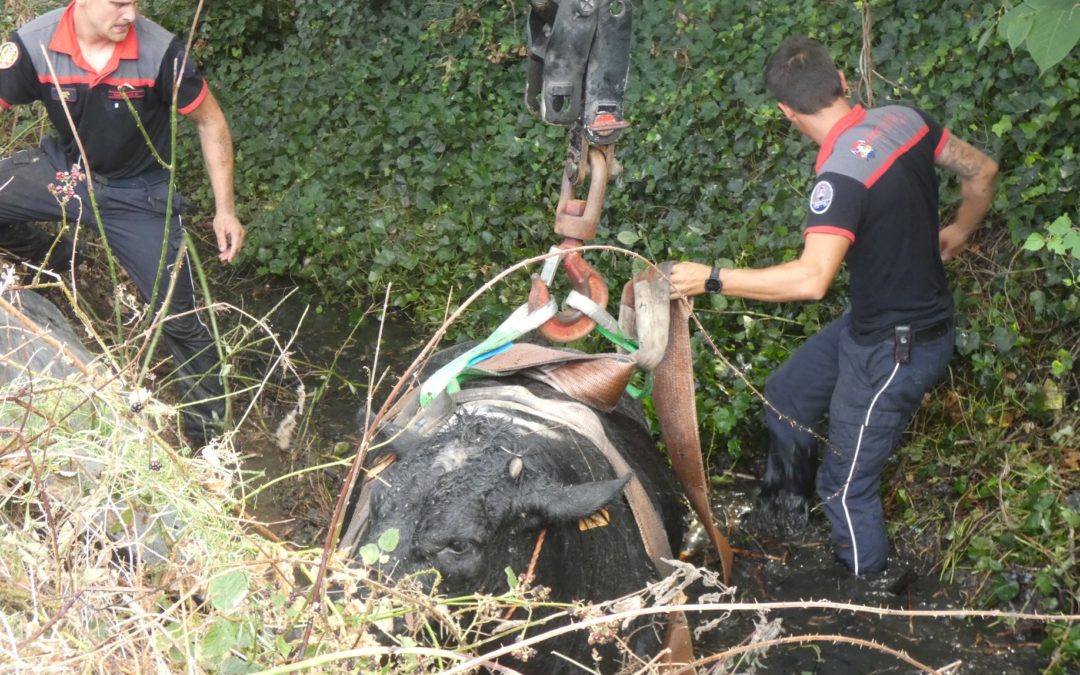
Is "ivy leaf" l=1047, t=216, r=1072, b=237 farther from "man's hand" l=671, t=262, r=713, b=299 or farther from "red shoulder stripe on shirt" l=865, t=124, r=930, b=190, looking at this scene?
"man's hand" l=671, t=262, r=713, b=299

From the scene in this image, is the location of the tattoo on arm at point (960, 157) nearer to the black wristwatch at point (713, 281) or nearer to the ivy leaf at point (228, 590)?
the black wristwatch at point (713, 281)

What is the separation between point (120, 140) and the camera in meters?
5.73

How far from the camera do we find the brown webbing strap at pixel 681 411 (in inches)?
168

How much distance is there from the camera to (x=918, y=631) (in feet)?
15.7

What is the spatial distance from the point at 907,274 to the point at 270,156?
21.1 feet

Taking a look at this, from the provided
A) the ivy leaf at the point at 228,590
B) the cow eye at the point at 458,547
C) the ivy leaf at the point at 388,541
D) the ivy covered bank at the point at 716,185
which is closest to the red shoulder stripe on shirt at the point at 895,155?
the ivy covered bank at the point at 716,185

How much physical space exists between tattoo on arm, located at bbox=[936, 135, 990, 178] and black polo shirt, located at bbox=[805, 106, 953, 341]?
0.19 ft

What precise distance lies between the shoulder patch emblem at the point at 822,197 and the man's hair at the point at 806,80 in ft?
1.31

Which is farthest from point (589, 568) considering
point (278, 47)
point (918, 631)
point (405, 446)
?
point (278, 47)

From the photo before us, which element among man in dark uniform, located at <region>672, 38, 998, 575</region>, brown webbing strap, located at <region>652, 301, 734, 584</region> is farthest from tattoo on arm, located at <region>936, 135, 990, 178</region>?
brown webbing strap, located at <region>652, 301, 734, 584</region>

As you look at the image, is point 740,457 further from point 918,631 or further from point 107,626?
point 107,626

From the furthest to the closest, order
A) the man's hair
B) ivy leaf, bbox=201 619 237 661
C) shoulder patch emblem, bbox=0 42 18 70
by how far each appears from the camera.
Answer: shoulder patch emblem, bbox=0 42 18 70 → the man's hair → ivy leaf, bbox=201 619 237 661

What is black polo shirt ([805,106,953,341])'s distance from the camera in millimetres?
4402

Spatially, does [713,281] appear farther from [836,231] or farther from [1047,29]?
[1047,29]
